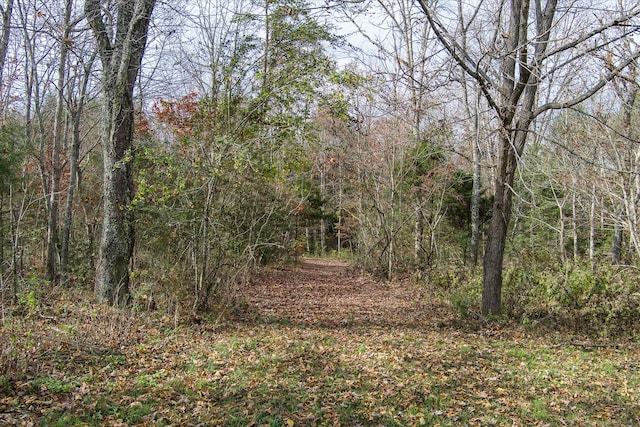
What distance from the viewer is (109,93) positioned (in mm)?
7695

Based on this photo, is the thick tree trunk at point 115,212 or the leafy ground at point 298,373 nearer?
the leafy ground at point 298,373

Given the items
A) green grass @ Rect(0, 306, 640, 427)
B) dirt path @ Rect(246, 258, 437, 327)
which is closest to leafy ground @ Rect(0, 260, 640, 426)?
green grass @ Rect(0, 306, 640, 427)

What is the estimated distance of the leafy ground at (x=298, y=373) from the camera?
435 centimetres

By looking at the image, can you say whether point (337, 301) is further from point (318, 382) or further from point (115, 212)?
point (318, 382)

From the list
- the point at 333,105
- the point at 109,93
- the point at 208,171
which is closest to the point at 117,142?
the point at 109,93

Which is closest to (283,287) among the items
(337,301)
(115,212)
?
(337,301)

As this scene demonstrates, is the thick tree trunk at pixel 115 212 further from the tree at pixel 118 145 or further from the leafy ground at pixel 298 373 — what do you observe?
the leafy ground at pixel 298 373

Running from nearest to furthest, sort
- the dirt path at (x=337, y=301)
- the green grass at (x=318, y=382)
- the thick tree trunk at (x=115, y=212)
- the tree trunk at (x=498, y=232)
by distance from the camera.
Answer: the green grass at (x=318, y=382), the thick tree trunk at (x=115, y=212), the tree trunk at (x=498, y=232), the dirt path at (x=337, y=301)

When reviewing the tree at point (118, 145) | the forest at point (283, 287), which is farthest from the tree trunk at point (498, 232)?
the tree at point (118, 145)

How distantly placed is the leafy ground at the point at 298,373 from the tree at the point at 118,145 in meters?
0.74

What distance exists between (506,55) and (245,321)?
578cm

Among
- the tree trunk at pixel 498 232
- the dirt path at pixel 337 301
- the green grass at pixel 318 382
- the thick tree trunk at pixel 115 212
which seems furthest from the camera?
the dirt path at pixel 337 301

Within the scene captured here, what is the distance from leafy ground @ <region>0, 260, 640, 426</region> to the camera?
435 centimetres

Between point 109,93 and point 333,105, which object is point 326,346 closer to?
point 333,105
